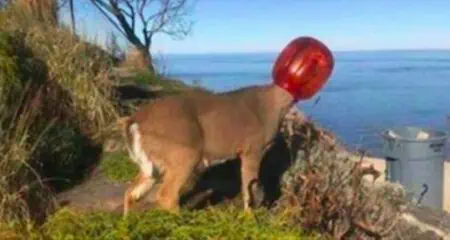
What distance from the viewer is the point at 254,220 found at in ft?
15.4

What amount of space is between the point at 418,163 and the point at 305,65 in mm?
5044

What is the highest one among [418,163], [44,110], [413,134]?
[44,110]

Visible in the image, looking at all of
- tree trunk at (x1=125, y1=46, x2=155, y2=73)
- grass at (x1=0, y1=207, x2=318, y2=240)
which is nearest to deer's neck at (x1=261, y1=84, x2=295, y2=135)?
grass at (x1=0, y1=207, x2=318, y2=240)

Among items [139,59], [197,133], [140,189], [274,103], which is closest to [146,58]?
[139,59]

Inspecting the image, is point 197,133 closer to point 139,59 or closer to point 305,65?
point 305,65

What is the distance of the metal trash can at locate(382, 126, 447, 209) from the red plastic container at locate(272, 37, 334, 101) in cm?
463

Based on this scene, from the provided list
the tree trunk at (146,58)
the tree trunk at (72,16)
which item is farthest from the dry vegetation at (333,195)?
the tree trunk at (146,58)

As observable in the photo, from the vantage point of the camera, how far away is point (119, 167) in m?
9.11

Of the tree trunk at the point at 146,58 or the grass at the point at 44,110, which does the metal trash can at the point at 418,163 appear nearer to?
the grass at the point at 44,110

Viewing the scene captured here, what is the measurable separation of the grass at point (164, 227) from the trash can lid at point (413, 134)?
6872 mm

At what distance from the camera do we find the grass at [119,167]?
29.2 ft

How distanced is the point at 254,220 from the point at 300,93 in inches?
101

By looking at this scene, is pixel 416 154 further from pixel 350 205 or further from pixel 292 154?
pixel 350 205

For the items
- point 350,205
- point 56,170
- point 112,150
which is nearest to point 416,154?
point 112,150
